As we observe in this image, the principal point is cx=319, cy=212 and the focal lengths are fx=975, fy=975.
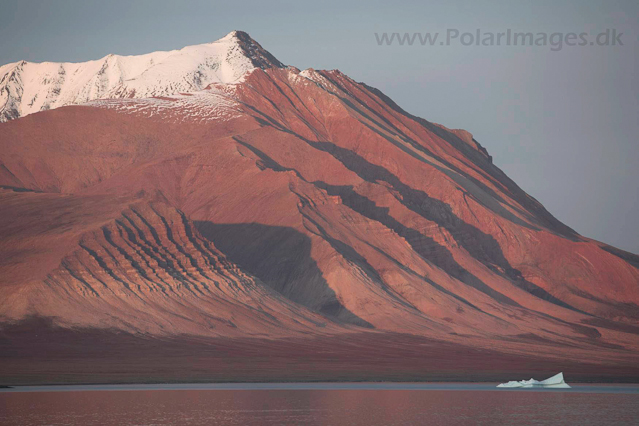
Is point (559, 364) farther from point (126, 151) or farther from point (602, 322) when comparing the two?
point (126, 151)

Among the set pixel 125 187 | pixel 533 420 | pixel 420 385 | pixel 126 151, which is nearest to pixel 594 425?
pixel 533 420

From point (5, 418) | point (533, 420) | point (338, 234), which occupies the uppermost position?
point (338, 234)

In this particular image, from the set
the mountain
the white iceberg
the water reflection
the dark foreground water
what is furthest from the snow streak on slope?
the water reflection

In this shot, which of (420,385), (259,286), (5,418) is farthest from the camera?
(259,286)

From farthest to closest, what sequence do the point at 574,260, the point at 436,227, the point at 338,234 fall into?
the point at 574,260, the point at 436,227, the point at 338,234

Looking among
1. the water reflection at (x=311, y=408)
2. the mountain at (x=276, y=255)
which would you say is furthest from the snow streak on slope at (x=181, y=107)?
the water reflection at (x=311, y=408)

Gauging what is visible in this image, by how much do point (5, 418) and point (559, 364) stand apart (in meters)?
63.9

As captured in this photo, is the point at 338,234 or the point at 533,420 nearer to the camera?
the point at 533,420

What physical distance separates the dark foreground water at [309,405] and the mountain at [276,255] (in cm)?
1064

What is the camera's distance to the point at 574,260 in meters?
166

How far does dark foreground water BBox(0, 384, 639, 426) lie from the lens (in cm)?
4856

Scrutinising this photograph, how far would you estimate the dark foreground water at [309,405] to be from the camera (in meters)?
48.6

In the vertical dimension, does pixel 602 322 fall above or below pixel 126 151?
below

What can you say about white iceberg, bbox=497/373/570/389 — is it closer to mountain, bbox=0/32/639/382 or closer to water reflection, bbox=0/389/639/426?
water reflection, bbox=0/389/639/426
